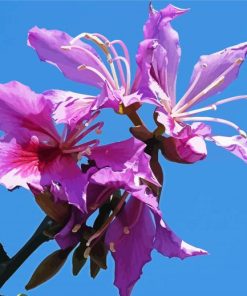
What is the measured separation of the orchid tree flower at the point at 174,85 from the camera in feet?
4.29

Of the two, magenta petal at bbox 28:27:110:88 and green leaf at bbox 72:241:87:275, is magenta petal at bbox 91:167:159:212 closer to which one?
green leaf at bbox 72:241:87:275

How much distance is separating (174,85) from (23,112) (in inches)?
12.9

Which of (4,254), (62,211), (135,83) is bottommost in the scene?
(4,254)

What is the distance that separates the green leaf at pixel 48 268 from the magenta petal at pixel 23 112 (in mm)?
213

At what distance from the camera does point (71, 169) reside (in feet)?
4.18

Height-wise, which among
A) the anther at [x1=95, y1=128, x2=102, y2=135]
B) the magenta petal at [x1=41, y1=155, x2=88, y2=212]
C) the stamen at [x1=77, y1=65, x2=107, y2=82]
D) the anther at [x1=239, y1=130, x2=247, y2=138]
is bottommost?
the anther at [x1=239, y1=130, x2=247, y2=138]

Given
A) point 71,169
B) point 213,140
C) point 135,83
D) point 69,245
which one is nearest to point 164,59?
point 135,83

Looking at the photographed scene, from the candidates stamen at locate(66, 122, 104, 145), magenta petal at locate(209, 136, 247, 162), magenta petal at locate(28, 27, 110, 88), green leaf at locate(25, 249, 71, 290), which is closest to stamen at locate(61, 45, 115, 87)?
magenta petal at locate(28, 27, 110, 88)

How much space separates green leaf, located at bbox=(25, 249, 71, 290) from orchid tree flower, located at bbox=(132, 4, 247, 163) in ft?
0.86

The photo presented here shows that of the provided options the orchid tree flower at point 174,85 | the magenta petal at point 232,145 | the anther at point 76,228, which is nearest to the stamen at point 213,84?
the orchid tree flower at point 174,85

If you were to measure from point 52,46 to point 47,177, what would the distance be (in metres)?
0.30

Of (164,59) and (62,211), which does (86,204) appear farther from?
(164,59)

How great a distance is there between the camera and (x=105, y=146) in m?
1.29

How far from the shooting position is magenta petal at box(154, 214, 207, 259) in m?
1.32
